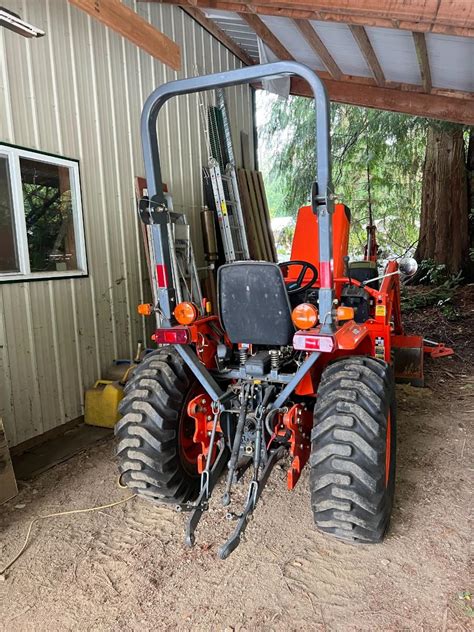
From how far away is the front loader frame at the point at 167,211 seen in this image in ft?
6.12

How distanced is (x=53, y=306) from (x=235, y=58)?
16.8ft

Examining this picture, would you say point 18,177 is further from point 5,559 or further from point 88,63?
point 5,559

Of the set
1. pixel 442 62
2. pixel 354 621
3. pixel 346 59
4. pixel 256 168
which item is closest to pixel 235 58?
pixel 256 168

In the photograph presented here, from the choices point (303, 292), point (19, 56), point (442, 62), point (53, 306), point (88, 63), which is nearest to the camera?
point (303, 292)

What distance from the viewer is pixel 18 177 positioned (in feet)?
10.7

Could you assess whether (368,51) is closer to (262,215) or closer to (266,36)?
(266,36)

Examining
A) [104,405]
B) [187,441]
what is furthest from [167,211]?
[104,405]

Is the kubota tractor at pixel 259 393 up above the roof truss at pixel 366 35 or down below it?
below

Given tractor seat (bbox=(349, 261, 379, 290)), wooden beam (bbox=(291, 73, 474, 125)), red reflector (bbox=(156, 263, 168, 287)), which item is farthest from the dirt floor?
wooden beam (bbox=(291, 73, 474, 125))

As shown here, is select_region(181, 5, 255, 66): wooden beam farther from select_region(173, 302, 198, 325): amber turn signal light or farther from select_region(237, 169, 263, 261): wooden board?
select_region(173, 302, 198, 325): amber turn signal light

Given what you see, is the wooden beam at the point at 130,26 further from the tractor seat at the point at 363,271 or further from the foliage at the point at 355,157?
the foliage at the point at 355,157

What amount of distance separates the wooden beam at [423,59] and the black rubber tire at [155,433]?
3550mm

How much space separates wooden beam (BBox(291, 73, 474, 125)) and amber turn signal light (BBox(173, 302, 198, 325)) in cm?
420

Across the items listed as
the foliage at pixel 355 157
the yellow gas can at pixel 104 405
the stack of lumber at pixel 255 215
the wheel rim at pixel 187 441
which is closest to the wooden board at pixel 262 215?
the stack of lumber at pixel 255 215
